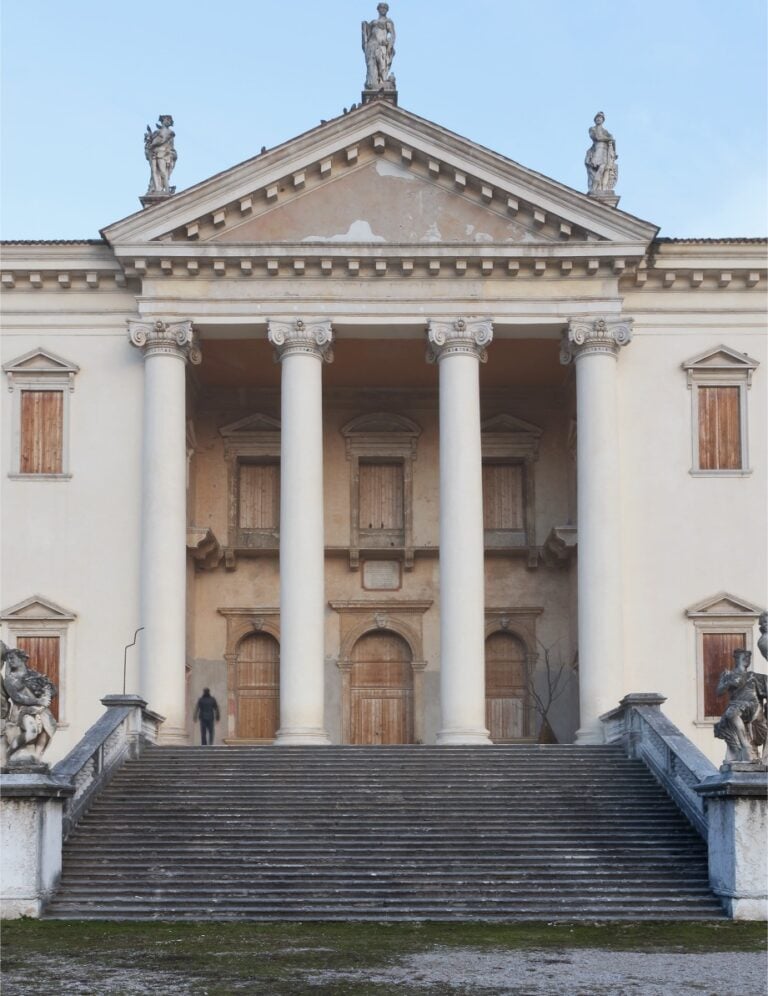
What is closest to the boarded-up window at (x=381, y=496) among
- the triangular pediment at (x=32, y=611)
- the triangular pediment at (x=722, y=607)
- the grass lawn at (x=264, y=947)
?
the triangular pediment at (x=722, y=607)

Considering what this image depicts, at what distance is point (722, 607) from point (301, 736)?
30.2 ft

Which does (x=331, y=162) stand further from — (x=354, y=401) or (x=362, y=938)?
(x=362, y=938)

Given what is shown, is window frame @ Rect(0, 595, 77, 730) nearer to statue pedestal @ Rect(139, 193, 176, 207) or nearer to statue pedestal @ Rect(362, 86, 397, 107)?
statue pedestal @ Rect(139, 193, 176, 207)

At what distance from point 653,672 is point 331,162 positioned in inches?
489

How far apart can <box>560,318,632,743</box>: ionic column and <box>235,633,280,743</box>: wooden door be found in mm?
7960

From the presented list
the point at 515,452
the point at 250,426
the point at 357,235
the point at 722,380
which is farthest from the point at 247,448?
the point at 722,380

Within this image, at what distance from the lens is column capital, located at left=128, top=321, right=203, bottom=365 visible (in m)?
34.2

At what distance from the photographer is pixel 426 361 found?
120 feet

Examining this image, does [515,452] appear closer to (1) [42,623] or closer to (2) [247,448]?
(2) [247,448]

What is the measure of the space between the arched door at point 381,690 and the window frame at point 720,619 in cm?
729

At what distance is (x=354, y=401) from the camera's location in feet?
130

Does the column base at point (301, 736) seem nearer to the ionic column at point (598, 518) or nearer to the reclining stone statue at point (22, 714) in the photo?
the ionic column at point (598, 518)

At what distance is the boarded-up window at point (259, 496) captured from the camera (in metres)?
39.3

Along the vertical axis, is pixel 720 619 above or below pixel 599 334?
below
